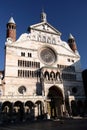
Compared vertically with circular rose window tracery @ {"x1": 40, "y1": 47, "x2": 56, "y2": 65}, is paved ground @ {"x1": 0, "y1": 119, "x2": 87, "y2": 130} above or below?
below

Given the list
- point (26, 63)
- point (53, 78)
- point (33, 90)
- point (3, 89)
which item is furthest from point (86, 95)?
point (3, 89)

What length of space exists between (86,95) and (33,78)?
55.9ft

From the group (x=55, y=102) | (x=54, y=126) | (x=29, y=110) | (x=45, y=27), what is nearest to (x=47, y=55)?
(x=45, y=27)

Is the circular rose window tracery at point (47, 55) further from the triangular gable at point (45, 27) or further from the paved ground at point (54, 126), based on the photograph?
the paved ground at point (54, 126)

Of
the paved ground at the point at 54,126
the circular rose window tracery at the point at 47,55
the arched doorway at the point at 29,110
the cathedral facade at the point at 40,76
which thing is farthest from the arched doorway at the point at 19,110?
the circular rose window tracery at the point at 47,55

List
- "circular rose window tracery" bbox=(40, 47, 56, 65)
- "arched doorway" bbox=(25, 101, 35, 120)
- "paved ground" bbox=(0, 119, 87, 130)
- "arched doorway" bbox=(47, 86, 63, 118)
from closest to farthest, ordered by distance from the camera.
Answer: "paved ground" bbox=(0, 119, 87, 130)
"arched doorway" bbox=(25, 101, 35, 120)
"arched doorway" bbox=(47, 86, 63, 118)
"circular rose window tracery" bbox=(40, 47, 56, 65)

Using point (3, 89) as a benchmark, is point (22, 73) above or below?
above

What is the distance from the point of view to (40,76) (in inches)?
1549

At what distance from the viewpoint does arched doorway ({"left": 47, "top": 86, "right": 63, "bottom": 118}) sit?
39.6 m

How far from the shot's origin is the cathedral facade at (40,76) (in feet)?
115

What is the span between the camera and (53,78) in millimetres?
39656

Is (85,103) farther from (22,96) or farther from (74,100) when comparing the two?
(22,96)

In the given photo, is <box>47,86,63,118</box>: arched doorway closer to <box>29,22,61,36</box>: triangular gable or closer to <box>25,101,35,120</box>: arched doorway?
<box>25,101,35,120</box>: arched doorway

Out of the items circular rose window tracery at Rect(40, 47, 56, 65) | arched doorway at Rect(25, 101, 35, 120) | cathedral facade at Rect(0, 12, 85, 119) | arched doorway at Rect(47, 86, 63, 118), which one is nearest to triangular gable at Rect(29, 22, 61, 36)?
cathedral facade at Rect(0, 12, 85, 119)
